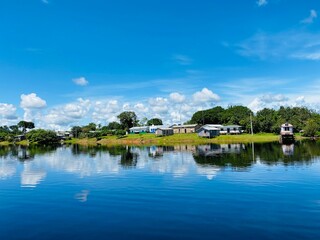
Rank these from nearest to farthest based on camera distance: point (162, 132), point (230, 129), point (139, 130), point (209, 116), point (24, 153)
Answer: point (24, 153) → point (230, 129) → point (162, 132) → point (209, 116) → point (139, 130)

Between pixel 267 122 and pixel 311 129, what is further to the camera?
pixel 267 122

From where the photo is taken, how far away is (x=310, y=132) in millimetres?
120562

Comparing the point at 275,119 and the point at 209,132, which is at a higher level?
the point at 275,119

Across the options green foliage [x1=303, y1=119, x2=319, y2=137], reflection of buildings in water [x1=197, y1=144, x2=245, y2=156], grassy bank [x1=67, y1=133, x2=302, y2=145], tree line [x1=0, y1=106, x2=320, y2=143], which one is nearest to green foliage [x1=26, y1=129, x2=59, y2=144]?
tree line [x1=0, y1=106, x2=320, y2=143]

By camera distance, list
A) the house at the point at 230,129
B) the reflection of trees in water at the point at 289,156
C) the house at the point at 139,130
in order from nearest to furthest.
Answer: the reflection of trees in water at the point at 289,156
the house at the point at 230,129
the house at the point at 139,130

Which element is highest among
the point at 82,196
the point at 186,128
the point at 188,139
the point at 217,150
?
the point at 186,128

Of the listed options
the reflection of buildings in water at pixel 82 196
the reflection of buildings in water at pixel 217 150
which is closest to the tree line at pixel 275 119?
the reflection of buildings in water at pixel 217 150

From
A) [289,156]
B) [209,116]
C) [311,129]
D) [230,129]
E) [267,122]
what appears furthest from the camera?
[209,116]

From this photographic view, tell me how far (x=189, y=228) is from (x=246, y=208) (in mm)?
5948

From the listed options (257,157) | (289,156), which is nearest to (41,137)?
(257,157)

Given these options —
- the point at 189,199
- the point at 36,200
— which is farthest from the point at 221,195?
the point at 36,200

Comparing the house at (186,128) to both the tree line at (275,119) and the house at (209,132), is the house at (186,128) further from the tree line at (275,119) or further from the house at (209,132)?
the house at (209,132)

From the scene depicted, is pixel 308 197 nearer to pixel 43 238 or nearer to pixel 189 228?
pixel 189 228

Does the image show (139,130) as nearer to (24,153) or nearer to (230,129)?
(230,129)
